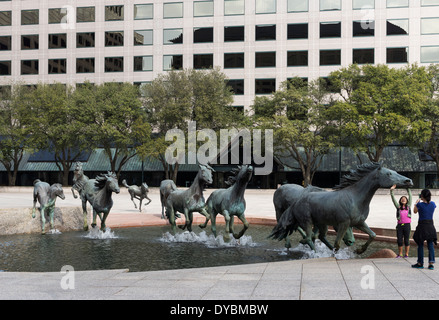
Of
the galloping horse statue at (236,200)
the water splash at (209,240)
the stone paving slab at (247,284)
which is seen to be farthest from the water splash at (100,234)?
the stone paving slab at (247,284)

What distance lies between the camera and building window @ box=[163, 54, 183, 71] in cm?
6275

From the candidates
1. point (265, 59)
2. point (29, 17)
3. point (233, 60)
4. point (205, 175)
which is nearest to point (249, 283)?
point (205, 175)

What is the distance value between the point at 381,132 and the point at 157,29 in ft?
114

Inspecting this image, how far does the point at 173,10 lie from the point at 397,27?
2980 cm

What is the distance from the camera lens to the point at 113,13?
64.8 meters

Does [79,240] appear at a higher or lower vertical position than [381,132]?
lower

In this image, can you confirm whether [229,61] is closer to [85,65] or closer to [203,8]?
[203,8]

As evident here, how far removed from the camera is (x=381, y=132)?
43.9 metres

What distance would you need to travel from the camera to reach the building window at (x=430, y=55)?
2241 inches

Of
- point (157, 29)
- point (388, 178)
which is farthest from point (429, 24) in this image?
point (388, 178)

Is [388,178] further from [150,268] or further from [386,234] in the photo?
[150,268]

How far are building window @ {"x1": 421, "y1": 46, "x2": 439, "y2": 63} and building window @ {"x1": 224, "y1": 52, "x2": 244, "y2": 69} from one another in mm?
22953

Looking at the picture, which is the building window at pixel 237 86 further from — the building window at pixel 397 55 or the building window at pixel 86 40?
the building window at pixel 86 40

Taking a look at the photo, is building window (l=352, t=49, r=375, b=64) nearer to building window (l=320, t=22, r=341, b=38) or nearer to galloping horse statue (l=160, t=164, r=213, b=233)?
building window (l=320, t=22, r=341, b=38)
